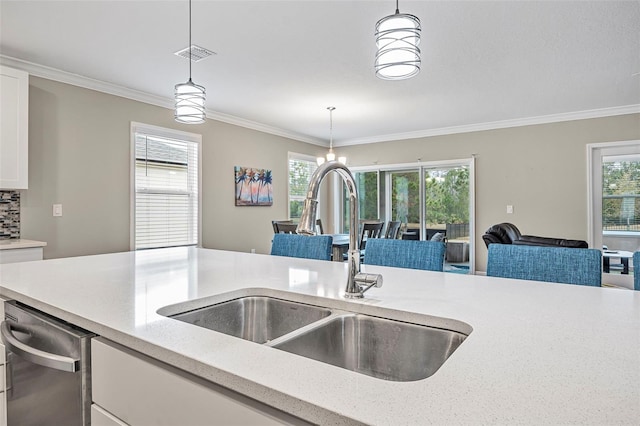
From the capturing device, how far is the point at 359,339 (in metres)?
1.12

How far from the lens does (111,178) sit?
4.27m

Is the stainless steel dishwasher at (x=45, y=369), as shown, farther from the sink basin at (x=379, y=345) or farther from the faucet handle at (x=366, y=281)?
the faucet handle at (x=366, y=281)

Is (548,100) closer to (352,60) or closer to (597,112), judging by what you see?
(597,112)

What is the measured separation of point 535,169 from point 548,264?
4837 mm

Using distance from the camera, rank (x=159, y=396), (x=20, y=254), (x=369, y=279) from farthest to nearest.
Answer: (x=20, y=254) → (x=369, y=279) → (x=159, y=396)

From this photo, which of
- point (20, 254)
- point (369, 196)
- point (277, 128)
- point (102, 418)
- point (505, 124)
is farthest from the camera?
point (369, 196)

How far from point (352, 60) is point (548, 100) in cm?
292

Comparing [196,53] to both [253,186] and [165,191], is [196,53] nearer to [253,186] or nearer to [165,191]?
[165,191]

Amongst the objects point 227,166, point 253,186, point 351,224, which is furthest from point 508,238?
point 227,166

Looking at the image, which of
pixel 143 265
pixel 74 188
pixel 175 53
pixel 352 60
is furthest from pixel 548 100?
pixel 74 188

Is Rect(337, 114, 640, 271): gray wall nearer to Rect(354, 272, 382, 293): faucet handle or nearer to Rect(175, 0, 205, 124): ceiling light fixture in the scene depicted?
Rect(175, 0, 205, 124): ceiling light fixture

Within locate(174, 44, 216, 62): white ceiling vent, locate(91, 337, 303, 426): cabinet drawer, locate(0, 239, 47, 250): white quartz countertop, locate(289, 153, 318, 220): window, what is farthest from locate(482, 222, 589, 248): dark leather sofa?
locate(0, 239, 47, 250): white quartz countertop

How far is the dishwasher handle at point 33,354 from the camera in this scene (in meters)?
0.97

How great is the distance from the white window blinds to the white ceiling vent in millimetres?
1579
